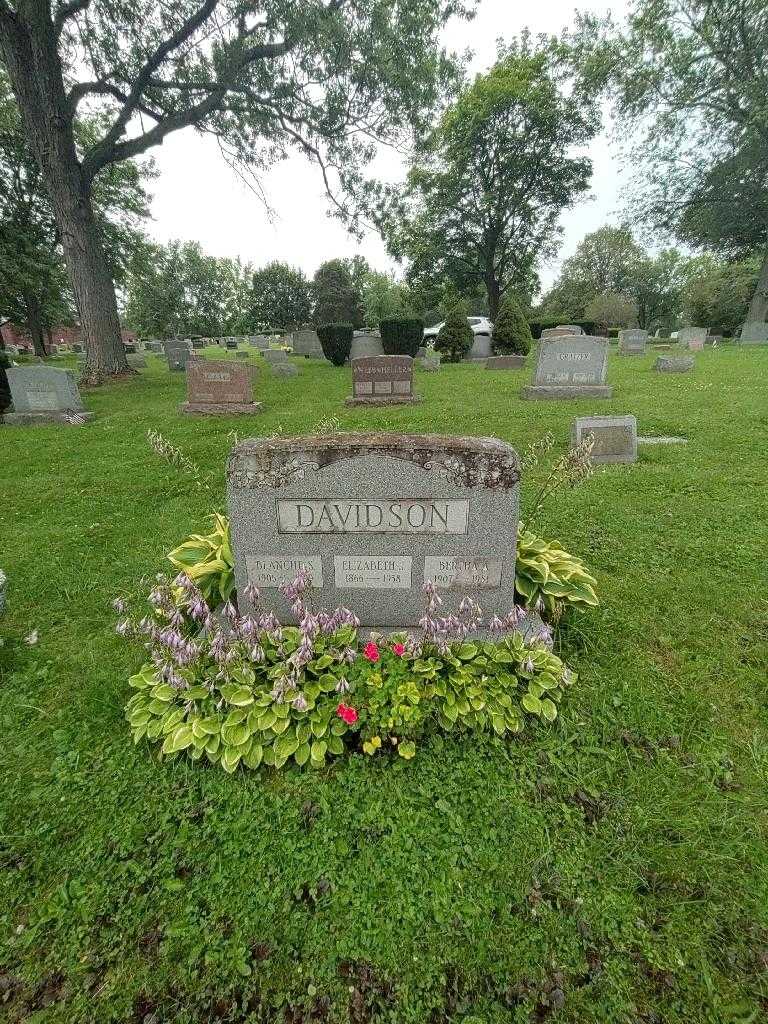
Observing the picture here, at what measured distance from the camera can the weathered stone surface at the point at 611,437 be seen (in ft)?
18.8

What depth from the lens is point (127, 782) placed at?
2023mm

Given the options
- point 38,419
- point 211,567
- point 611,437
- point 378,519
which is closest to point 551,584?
point 378,519

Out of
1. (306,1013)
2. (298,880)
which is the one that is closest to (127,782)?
(298,880)

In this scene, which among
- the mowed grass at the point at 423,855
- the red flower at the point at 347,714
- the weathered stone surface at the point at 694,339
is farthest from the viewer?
the weathered stone surface at the point at 694,339

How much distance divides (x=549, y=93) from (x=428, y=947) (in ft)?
109

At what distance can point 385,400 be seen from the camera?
1045cm

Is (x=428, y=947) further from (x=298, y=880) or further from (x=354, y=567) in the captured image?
(x=354, y=567)

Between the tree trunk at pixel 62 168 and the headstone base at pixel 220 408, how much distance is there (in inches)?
243

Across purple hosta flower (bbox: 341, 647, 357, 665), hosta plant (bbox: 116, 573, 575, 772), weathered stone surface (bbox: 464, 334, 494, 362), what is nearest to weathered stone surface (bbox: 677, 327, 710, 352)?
weathered stone surface (bbox: 464, 334, 494, 362)

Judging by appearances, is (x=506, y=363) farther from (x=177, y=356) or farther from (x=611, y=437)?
(x=177, y=356)

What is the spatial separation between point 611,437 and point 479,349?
15.2m

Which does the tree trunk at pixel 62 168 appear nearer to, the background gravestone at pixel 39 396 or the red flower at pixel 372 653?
the background gravestone at pixel 39 396

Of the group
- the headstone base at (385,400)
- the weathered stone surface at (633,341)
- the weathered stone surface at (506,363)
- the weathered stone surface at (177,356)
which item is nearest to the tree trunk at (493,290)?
the weathered stone surface at (633,341)

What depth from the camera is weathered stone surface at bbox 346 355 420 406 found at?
10.4 m
